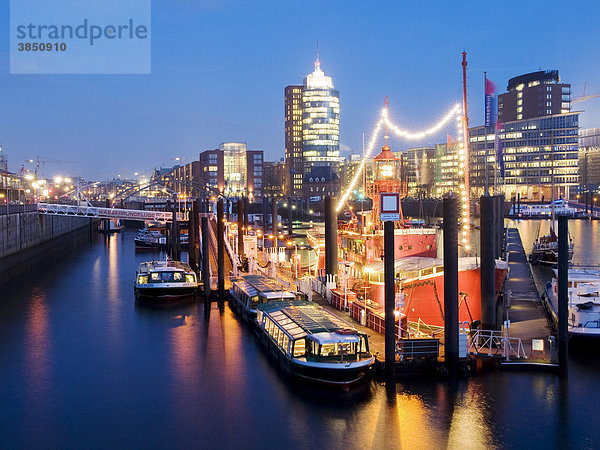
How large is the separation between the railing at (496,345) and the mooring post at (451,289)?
1929 mm

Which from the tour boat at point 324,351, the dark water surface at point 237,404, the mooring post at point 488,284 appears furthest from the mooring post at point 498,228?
the tour boat at point 324,351

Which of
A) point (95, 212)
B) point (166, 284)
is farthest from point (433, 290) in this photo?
point (95, 212)

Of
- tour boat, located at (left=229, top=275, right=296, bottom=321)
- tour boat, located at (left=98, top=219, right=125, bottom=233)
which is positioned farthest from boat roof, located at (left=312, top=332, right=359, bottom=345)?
tour boat, located at (left=98, top=219, right=125, bottom=233)

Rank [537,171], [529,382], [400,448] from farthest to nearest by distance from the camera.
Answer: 1. [537,171]
2. [529,382]
3. [400,448]

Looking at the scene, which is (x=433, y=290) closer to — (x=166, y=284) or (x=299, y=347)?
(x=299, y=347)

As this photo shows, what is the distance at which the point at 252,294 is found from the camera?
34375 millimetres

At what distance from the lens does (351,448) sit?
61.5ft

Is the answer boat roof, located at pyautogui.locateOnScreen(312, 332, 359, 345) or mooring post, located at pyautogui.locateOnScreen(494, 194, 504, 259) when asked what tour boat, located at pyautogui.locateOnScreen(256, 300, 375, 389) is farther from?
mooring post, located at pyautogui.locateOnScreen(494, 194, 504, 259)

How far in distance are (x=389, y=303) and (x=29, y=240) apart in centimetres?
6479

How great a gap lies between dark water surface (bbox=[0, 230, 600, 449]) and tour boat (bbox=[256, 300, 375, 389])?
2.36 ft

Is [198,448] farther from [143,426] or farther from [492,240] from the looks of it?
[492,240]

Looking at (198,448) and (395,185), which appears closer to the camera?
(198,448)

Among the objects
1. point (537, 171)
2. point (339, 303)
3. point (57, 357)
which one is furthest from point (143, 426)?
point (537, 171)

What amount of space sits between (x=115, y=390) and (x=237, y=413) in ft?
20.4
